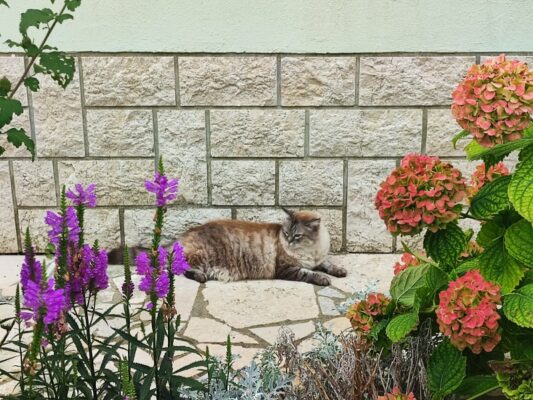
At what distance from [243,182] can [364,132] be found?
37.4 inches

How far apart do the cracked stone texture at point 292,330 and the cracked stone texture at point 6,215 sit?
7.35 feet

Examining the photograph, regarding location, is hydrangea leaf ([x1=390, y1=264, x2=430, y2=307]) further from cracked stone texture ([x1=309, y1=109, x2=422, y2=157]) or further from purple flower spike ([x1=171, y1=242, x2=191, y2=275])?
cracked stone texture ([x1=309, y1=109, x2=422, y2=157])

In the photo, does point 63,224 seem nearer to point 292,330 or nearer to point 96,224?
point 292,330

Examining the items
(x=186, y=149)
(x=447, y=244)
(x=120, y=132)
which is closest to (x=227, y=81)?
(x=186, y=149)

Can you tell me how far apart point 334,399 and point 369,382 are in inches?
9.2

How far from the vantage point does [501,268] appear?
1.86 meters

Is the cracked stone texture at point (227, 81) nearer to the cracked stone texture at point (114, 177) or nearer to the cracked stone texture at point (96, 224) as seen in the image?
the cracked stone texture at point (114, 177)

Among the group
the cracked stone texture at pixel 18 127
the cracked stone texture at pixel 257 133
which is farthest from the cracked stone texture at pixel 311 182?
the cracked stone texture at pixel 18 127

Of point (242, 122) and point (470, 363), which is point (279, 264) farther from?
point (470, 363)

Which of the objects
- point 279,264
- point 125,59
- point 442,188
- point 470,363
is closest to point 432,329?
point 470,363

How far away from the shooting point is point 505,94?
179 cm

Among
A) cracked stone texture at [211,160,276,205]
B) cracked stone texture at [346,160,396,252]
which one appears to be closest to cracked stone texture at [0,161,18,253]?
cracked stone texture at [211,160,276,205]

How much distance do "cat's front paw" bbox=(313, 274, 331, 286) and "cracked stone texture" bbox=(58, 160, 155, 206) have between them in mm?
1366
